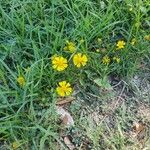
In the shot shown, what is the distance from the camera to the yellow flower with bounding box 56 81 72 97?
222 centimetres

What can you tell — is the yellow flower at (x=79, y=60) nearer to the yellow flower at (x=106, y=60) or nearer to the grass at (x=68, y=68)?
the grass at (x=68, y=68)

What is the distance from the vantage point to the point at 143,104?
2.39 m

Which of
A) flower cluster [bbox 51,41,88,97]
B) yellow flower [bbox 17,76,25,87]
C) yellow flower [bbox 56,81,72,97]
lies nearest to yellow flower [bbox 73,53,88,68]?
flower cluster [bbox 51,41,88,97]

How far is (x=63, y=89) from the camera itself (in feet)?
7.32

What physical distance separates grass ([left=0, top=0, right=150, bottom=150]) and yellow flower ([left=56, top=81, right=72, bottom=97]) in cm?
4

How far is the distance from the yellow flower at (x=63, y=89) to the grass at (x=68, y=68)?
0.04 metres

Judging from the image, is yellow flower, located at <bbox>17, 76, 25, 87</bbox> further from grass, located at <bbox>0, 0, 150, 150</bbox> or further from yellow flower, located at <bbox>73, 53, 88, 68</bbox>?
yellow flower, located at <bbox>73, 53, 88, 68</bbox>

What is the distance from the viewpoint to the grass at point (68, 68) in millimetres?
2172

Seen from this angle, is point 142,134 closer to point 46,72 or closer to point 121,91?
point 121,91

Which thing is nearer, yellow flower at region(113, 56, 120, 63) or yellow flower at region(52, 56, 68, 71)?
yellow flower at region(52, 56, 68, 71)

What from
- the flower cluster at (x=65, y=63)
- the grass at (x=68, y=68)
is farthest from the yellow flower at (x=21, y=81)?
the flower cluster at (x=65, y=63)

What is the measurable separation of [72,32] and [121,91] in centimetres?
48

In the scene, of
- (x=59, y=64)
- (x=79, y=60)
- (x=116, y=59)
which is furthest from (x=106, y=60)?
(x=59, y=64)

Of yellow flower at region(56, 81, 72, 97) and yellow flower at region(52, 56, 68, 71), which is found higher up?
yellow flower at region(52, 56, 68, 71)
